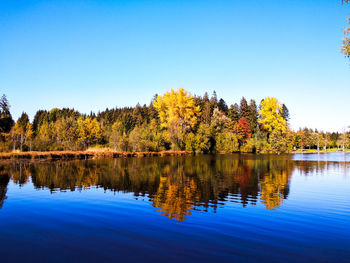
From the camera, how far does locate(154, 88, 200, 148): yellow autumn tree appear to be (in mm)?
68331

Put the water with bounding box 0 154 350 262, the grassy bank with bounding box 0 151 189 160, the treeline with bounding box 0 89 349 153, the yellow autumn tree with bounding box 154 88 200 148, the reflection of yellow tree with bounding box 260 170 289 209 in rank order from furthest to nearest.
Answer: the yellow autumn tree with bounding box 154 88 200 148 < the treeline with bounding box 0 89 349 153 < the grassy bank with bounding box 0 151 189 160 < the reflection of yellow tree with bounding box 260 170 289 209 < the water with bounding box 0 154 350 262

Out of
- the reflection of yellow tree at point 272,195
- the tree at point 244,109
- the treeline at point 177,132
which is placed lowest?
the reflection of yellow tree at point 272,195

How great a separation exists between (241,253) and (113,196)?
30.9 ft

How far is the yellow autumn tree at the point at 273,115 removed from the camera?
80.6 metres

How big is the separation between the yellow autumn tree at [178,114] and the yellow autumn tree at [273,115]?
89.7 ft

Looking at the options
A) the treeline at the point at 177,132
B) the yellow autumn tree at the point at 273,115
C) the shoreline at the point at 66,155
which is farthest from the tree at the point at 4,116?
the yellow autumn tree at the point at 273,115

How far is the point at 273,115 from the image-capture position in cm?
8144

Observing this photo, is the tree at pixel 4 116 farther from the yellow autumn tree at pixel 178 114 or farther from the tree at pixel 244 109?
the tree at pixel 244 109

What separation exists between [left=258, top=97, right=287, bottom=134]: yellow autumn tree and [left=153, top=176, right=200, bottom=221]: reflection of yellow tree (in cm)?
7108

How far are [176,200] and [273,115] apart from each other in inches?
3011

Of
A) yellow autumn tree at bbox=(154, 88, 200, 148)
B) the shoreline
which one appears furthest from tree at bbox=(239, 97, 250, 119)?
the shoreline

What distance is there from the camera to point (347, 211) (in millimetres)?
11273

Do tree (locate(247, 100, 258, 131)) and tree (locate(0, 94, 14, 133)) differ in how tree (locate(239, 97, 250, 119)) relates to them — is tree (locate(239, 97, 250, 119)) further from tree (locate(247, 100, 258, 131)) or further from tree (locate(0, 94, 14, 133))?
tree (locate(0, 94, 14, 133))

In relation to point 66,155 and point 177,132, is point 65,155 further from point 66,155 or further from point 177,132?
point 177,132
